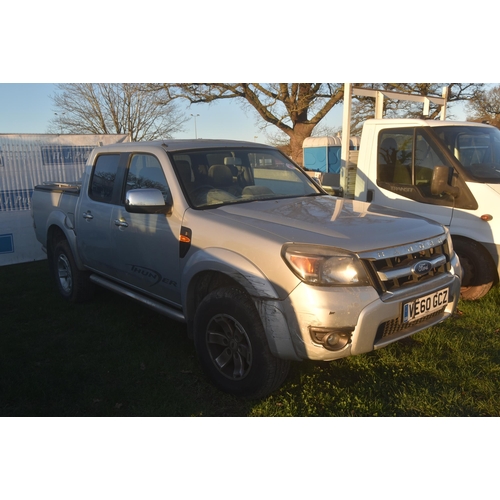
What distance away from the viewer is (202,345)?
3.40 metres

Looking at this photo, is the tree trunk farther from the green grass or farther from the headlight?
the headlight

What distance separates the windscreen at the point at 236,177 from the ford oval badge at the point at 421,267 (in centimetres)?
146

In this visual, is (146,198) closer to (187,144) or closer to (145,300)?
(187,144)

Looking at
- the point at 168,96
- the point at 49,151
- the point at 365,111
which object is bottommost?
the point at 49,151

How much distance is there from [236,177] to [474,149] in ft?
9.55

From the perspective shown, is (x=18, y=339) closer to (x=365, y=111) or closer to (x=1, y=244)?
(x=1, y=244)

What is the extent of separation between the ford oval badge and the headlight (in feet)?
1.49

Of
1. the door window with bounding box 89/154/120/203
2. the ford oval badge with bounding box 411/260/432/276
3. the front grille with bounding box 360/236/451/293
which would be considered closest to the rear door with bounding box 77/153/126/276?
the door window with bounding box 89/154/120/203

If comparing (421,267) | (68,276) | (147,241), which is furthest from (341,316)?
(68,276)

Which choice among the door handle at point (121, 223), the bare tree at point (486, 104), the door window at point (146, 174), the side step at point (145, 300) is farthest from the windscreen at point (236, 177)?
the bare tree at point (486, 104)

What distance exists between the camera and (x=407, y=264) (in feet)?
10.00

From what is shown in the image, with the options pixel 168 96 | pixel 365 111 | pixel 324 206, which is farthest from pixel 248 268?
pixel 168 96

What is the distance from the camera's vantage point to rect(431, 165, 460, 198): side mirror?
4.77 meters

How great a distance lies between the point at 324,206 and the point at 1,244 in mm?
6795
